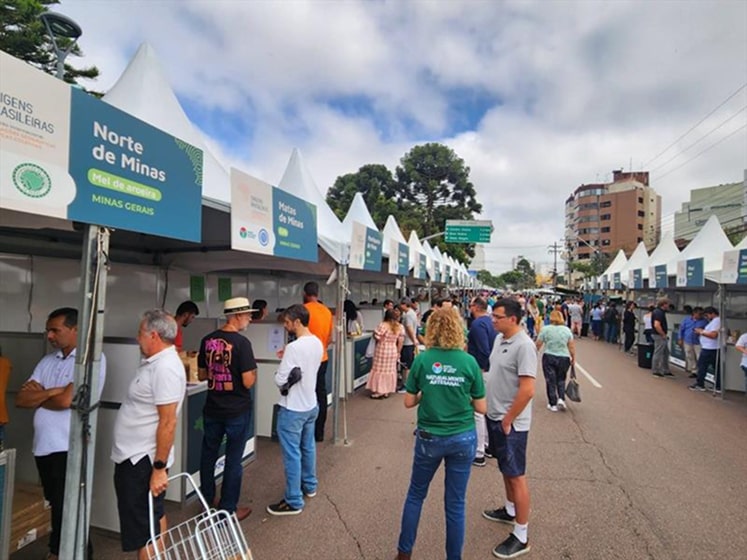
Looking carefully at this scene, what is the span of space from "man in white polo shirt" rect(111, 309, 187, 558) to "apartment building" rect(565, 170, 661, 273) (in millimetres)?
78293

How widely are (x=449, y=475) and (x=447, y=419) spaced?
1.23 feet

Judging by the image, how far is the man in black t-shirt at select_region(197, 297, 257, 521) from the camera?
3307 mm

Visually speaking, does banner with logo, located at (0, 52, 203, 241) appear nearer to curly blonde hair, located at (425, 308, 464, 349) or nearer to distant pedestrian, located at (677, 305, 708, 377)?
curly blonde hair, located at (425, 308, 464, 349)

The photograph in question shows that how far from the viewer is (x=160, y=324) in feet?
8.39

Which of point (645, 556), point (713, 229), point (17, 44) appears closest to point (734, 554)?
point (645, 556)

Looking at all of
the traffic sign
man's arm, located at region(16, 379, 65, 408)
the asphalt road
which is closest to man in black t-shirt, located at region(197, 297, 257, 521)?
the asphalt road

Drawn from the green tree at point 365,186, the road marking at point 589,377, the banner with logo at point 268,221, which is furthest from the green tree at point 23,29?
the green tree at point 365,186

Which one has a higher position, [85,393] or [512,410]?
[85,393]

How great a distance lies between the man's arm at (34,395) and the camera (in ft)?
8.87

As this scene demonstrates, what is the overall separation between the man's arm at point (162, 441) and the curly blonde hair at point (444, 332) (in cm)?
164

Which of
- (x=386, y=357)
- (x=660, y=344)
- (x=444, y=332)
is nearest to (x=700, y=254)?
(x=660, y=344)

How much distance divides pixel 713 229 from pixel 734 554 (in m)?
Result: 10.7

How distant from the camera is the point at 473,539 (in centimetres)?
332

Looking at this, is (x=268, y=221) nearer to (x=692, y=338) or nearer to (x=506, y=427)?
(x=506, y=427)
